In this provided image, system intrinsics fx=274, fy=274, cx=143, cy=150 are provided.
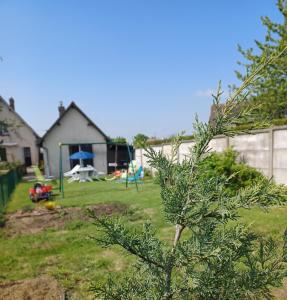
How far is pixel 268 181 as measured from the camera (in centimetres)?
156

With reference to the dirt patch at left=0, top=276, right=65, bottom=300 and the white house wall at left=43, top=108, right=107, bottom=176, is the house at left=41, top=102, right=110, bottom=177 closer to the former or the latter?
the white house wall at left=43, top=108, right=107, bottom=176

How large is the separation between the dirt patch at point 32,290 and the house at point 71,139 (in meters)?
21.6

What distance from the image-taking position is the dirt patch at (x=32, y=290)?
3420 millimetres

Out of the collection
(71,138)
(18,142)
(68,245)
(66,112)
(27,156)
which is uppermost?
(66,112)

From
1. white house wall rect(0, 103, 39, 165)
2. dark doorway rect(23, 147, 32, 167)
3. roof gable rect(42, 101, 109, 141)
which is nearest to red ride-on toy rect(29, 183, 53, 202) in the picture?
roof gable rect(42, 101, 109, 141)

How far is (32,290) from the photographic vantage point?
3594 millimetres

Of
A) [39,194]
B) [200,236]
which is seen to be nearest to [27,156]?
[39,194]

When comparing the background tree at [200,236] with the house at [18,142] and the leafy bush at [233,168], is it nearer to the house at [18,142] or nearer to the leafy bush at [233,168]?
the leafy bush at [233,168]

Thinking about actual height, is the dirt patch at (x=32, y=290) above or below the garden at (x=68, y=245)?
above

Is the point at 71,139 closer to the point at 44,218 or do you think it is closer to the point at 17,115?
the point at 17,115

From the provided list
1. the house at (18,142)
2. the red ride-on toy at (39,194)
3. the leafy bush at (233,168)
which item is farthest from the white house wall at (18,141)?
the leafy bush at (233,168)

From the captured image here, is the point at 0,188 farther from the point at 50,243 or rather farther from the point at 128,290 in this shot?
the point at 128,290

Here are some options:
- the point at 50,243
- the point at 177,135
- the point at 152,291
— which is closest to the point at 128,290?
the point at 152,291

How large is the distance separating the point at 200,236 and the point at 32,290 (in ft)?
9.93
